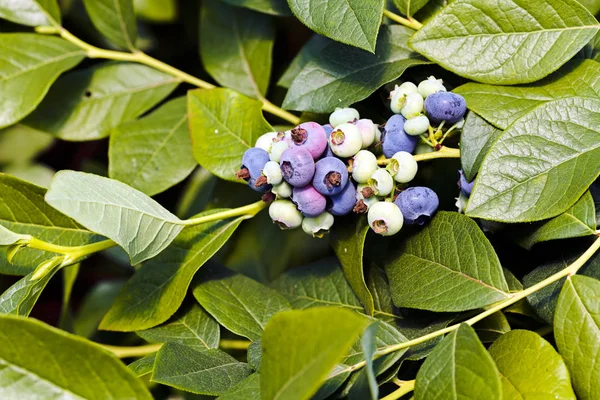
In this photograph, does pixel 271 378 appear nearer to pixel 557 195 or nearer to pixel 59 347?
pixel 59 347

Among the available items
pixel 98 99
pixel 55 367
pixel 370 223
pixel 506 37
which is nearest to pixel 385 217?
pixel 370 223

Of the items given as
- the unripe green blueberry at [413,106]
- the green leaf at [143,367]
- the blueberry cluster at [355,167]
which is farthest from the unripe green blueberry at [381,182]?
the green leaf at [143,367]

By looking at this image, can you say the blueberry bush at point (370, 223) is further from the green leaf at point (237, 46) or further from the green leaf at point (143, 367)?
the green leaf at point (237, 46)

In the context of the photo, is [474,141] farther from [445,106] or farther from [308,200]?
[308,200]

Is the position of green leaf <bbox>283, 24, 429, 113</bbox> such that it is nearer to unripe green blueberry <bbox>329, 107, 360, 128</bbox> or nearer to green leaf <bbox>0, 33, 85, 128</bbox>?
unripe green blueberry <bbox>329, 107, 360, 128</bbox>

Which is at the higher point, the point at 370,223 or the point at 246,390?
the point at 370,223

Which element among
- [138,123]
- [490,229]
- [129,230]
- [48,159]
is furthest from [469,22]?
[48,159]
